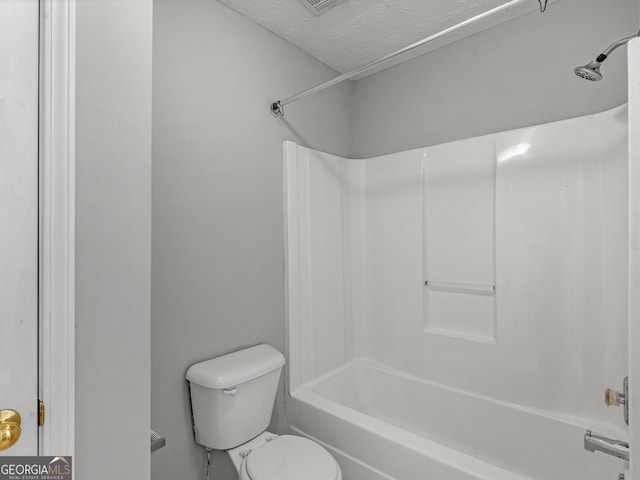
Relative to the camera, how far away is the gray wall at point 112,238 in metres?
0.69

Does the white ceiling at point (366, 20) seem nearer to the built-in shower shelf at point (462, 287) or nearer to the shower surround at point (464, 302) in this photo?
the shower surround at point (464, 302)

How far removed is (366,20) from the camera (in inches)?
69.7

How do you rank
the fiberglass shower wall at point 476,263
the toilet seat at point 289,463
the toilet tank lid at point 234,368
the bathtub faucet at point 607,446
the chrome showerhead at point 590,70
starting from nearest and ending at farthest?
the bathtub faucet at point 607,446 → the chrome showerhead at point 590,70 → the toilet seat at point 289,463 → the toilet tank lid at point 234,368 → the fiberglass shower wall at point 476,263

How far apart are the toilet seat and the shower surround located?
8.3 inches

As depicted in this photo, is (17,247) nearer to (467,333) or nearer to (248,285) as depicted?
(248,285)

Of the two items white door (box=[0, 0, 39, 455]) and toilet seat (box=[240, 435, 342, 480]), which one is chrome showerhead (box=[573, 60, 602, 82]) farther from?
toilet seat (box=[240, 435, 342, 480])

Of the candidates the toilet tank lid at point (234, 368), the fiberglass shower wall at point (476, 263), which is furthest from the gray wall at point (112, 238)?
the fiberglass shower wall at point (476, 263)

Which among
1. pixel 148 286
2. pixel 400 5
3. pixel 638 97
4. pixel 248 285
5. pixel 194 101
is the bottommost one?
pixel 248 285

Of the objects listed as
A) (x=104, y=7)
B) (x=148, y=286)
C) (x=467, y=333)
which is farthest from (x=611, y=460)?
(x=104, y=7)

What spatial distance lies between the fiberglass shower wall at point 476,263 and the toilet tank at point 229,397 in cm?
36

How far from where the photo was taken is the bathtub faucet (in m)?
1.00

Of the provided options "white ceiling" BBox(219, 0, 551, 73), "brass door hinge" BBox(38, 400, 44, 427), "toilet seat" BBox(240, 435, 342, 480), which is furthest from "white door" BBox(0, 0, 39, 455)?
"white ceiling" BBox(219, 0, 551, 73)

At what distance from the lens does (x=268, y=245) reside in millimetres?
1844

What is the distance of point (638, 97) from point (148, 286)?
55.0 inches
